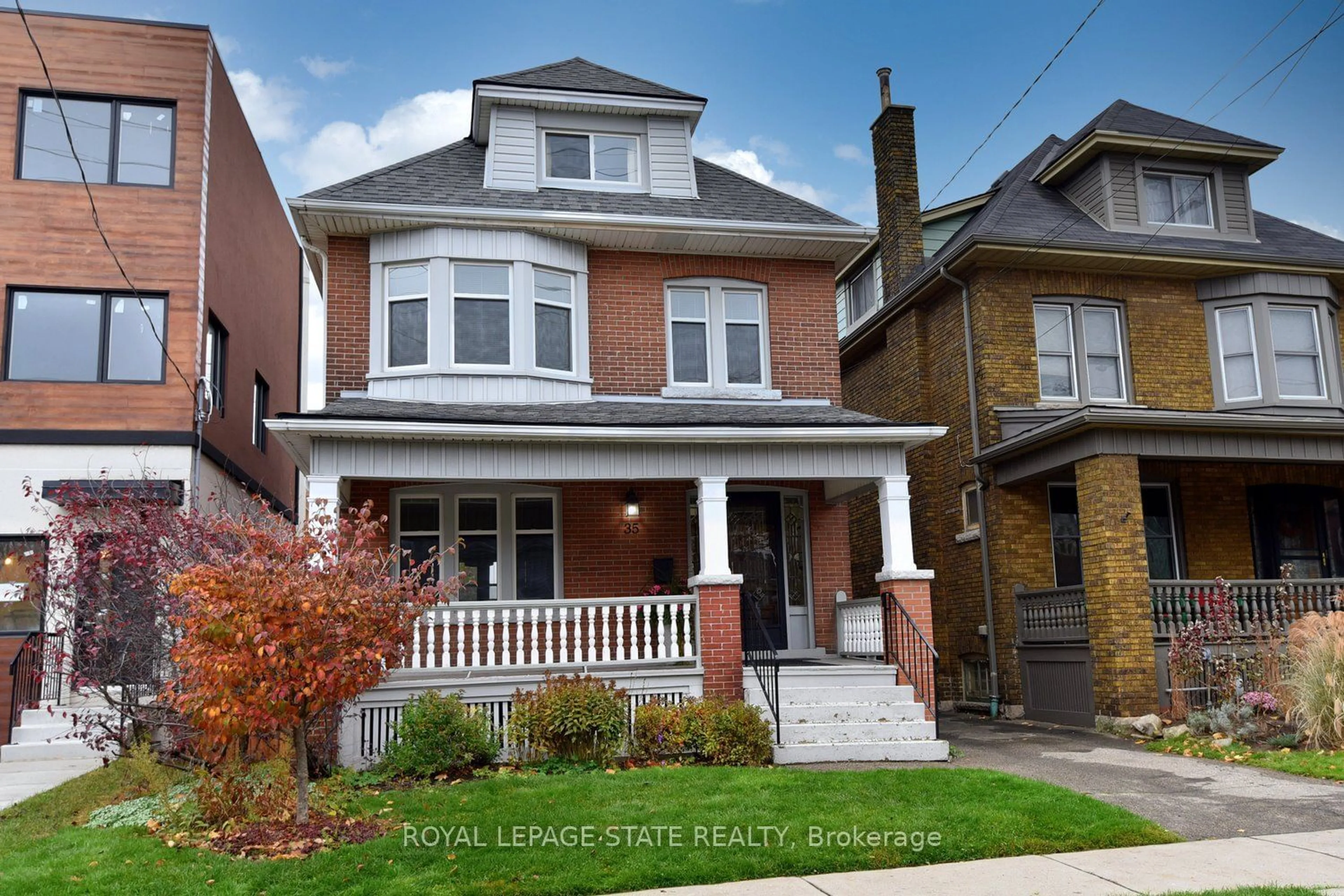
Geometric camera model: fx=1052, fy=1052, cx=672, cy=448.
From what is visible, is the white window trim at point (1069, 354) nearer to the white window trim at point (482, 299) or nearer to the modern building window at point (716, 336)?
the modern building window at point (716, 336)

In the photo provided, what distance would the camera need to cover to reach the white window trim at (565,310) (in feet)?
46.4

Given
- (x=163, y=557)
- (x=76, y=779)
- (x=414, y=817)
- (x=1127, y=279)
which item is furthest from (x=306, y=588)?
(x=1127, y=279)

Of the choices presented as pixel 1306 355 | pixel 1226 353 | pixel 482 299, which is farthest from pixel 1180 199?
pixel 482 299

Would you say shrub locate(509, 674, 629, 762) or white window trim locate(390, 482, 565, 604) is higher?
white window trim locate(390, 482, 565, 604)

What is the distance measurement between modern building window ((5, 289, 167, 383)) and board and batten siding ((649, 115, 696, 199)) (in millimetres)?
7267

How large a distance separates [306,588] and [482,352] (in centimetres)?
672

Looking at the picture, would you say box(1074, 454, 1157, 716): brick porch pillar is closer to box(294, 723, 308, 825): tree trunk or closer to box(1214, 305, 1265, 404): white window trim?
box(1214, 305, 1265, 404): white window trim

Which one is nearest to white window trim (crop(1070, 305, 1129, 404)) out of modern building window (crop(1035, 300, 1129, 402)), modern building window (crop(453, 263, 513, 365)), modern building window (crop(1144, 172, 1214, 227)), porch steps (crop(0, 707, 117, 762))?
modern building window (crop(1035, 300, 1129, 402))

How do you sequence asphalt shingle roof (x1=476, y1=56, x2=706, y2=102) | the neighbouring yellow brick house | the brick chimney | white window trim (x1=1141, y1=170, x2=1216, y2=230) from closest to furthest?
asphalt shingle roof (x1=476, y1=56, x2=706, y2=102) < the neighbouring yellow brick house < white window trim (x1=1141, y1=170, x2=1216, y2=230) < the brick chimney

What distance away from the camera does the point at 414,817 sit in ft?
26.9

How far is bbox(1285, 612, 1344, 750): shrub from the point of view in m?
11.1

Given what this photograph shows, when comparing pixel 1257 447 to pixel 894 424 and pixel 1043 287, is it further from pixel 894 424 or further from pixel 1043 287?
pixel 894 424

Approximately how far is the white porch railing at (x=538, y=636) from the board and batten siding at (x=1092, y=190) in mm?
10040

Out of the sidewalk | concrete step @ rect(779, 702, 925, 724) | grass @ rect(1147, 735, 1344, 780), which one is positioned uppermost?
concrete step @ rect(779, 702, 925, 724)
